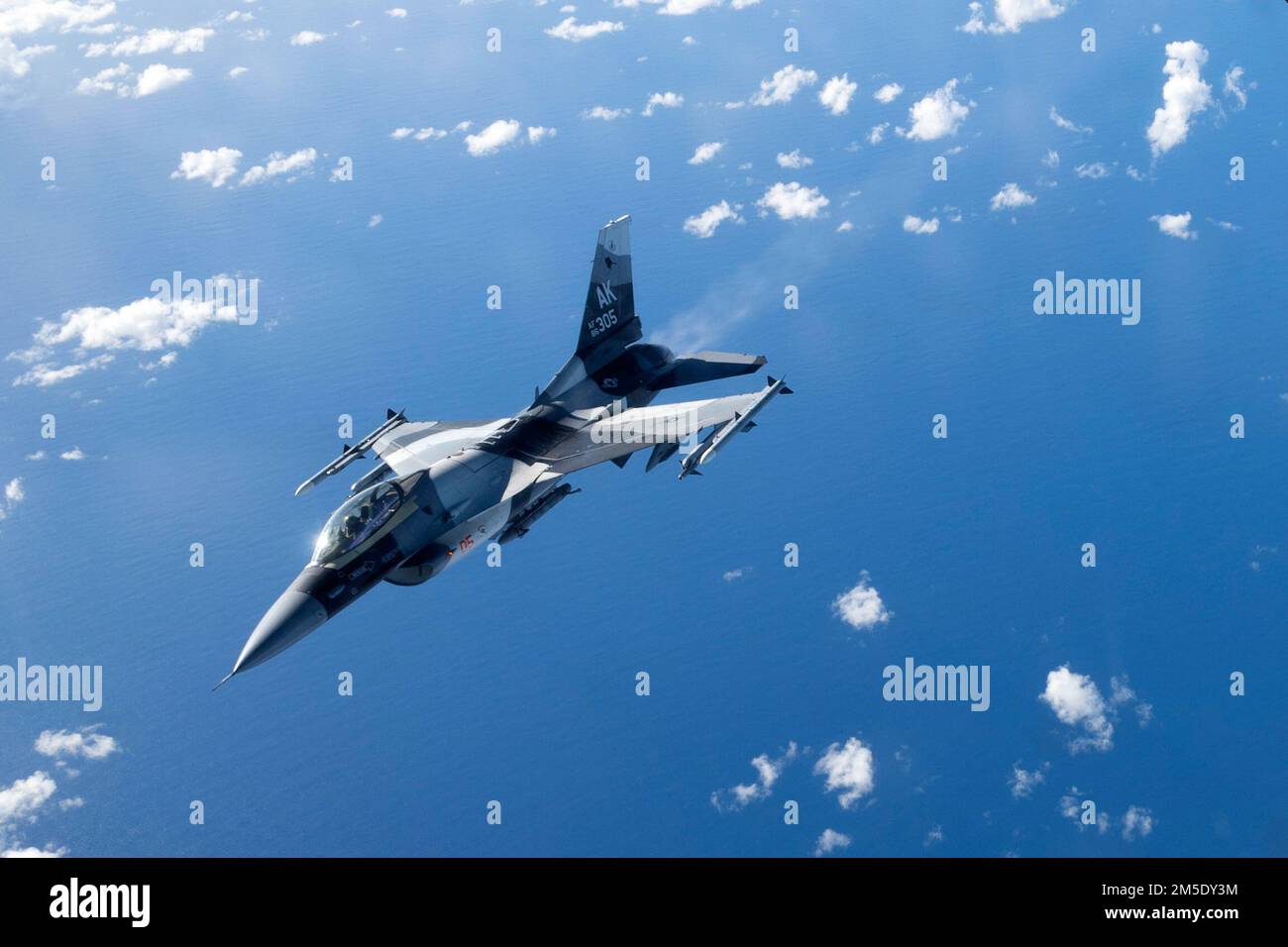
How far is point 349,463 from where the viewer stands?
47.4 m

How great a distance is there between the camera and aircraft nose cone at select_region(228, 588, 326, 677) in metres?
33.2

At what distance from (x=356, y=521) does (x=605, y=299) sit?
61.4ft

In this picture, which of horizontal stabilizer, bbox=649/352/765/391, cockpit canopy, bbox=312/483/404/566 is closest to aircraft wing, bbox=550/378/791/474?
horizontal stabilizer, bbox=649/352/765/391

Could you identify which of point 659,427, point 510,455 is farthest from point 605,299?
point 510,455

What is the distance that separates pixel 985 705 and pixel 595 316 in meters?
36.3

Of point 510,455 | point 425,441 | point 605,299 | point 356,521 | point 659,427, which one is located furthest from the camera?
point 605,299

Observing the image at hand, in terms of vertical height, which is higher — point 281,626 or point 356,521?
point 356,521

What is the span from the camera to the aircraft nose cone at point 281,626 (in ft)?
109

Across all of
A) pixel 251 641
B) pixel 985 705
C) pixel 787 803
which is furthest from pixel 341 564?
pixel 985 705

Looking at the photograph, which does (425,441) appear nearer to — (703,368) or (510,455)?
(510,455)

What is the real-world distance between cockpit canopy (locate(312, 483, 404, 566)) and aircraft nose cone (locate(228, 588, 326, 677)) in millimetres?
1854

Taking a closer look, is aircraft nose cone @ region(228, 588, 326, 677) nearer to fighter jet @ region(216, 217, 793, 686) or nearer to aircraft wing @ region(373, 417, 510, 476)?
fighter jet @ region(216, 217, 793, 686)

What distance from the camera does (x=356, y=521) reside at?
120ft

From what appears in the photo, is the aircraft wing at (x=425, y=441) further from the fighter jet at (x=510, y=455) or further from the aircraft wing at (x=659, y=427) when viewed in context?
the aircraft wing at (x=659, y=427)
